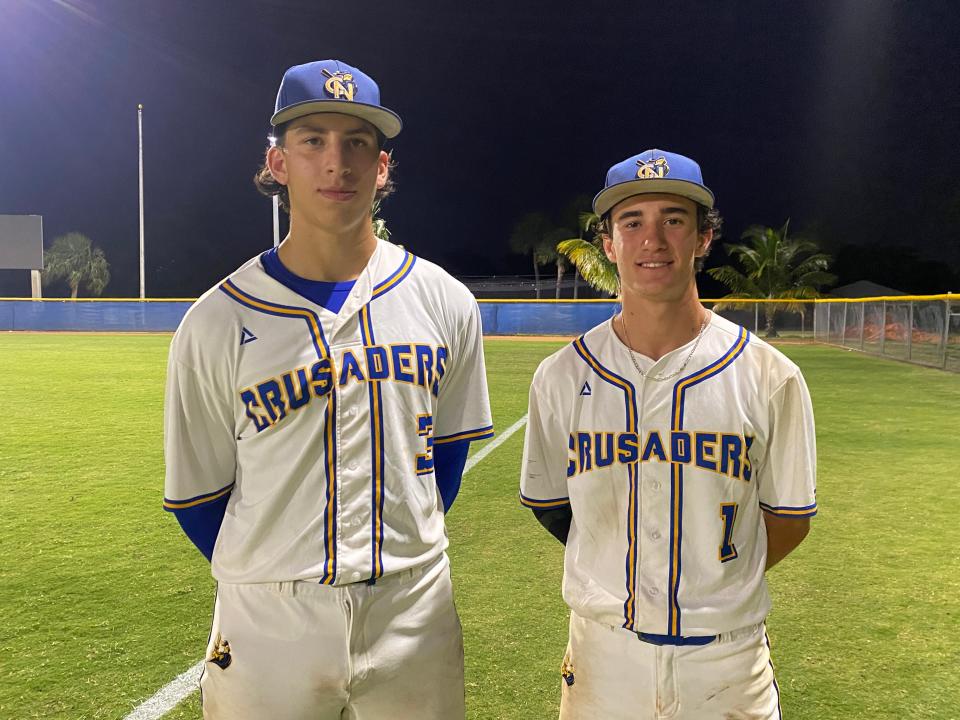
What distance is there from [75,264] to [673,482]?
80.0 metres

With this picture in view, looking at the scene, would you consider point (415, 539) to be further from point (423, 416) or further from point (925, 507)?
point (925, 507)

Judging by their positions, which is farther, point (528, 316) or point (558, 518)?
point (528, 316)

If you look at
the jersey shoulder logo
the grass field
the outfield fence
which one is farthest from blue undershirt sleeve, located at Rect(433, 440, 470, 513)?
the outfield fence

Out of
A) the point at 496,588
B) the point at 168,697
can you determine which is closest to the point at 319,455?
the point at 168,697

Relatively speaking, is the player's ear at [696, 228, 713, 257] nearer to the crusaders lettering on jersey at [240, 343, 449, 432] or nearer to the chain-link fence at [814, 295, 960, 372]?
the crusaders lettering on jersey at [240, 343, 449, 432]

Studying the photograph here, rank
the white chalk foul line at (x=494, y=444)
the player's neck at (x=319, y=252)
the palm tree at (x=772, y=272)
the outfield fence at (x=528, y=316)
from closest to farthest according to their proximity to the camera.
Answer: the player's neck at (x=319, y=252) → the white chalk foul line at (x=494, y=444) → the outfield fence at (x=528, y=316) → the palm tree at (x=772, y=272)

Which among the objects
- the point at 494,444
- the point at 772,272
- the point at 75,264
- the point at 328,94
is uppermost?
the point at 75,264

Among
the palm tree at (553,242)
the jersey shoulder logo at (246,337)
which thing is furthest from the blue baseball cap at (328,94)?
the palm tree at (553,242)

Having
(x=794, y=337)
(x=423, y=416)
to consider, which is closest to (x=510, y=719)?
(x=423, y=416)

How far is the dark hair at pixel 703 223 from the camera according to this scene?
221 centimetres

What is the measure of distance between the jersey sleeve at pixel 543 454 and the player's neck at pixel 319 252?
622 mm

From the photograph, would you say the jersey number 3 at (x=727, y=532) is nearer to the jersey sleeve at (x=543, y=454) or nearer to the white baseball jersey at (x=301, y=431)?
the jersey sleeve at (x=543, y=454)

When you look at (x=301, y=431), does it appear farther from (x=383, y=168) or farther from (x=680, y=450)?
(x=680, y=450)

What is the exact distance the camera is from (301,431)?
6.68 ft
